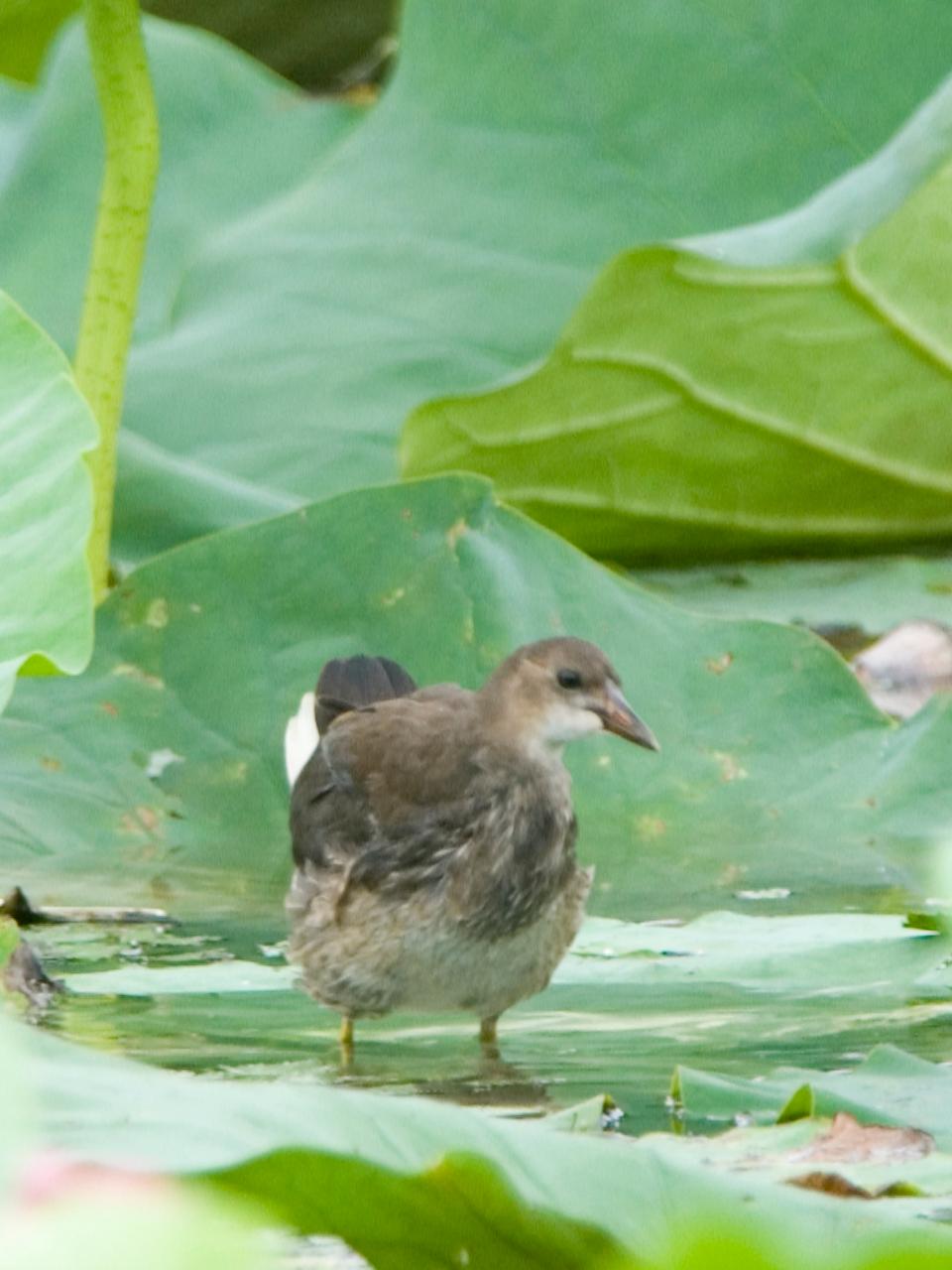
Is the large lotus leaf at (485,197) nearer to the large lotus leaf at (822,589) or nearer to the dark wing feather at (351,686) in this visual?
the large lotus leaf at (822,589)

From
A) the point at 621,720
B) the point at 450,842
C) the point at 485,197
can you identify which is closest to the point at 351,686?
the point at 450,842

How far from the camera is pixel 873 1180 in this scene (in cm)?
179

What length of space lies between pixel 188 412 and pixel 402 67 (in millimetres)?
736

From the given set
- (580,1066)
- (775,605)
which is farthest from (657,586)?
(580,1066)

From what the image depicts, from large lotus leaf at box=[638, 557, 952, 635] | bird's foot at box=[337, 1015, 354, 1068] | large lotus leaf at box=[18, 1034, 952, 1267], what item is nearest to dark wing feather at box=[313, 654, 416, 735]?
bird's foot at box=[337, 1015, 354, 1068]

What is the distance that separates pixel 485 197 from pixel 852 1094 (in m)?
2.75

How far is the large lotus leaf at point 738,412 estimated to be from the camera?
11.6 feet

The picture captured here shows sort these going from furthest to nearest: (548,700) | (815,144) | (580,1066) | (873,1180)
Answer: (815,144) → (548,700) → (580,1066) → (873,1180)

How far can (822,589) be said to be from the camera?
12.9 ft

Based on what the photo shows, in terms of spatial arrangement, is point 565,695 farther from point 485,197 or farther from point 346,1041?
point 485,197

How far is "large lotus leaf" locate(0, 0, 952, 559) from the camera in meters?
4.20

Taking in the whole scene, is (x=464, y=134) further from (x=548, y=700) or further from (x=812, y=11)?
(x=548, y=700)

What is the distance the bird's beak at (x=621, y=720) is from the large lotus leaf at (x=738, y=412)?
2.46ft

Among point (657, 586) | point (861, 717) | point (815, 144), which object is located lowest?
point (657, 586)
